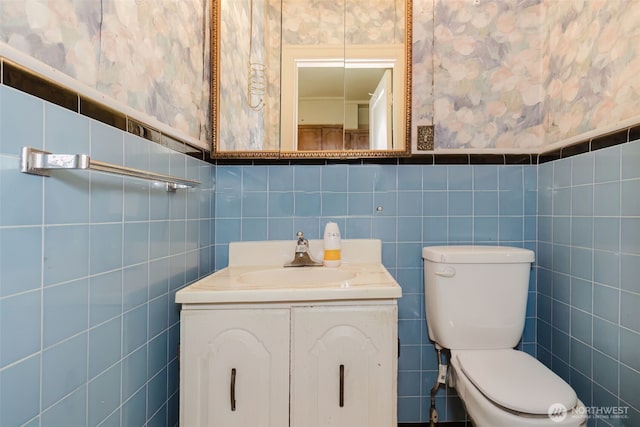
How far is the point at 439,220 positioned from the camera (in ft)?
4.98

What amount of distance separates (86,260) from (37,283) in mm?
129

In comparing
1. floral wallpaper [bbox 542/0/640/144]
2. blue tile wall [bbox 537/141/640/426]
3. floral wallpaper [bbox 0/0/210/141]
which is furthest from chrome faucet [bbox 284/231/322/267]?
floral wallpaper [bbox 542/0/640/144]

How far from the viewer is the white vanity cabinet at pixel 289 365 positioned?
3.36ft

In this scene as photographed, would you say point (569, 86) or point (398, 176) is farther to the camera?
point (398, 176)

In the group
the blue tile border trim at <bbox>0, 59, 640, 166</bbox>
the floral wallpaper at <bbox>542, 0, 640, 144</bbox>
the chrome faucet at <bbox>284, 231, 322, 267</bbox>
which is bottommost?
the chrome faucet at <bbox>284, 231, 322, 267</bbox>

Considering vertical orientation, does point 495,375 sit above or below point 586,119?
below

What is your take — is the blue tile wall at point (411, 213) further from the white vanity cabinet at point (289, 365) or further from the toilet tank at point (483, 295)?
the white vanity cabinet at point (289, 365)

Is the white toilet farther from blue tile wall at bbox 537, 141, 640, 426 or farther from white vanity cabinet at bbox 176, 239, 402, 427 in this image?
white vanity cabinet at bbox 176, 239, 402, 427

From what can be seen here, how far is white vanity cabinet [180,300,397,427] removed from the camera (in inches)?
40.3

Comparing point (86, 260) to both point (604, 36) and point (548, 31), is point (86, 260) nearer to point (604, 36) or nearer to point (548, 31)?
point (604, 36)

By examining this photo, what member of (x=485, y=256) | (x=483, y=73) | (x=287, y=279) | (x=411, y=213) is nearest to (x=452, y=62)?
(x=483, y=73)

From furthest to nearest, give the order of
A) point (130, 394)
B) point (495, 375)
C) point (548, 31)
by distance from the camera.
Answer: point (548, 31)
point (495, 375)
point (130, 394)

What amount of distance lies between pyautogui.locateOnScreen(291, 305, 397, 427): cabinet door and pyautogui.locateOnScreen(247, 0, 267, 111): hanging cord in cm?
95

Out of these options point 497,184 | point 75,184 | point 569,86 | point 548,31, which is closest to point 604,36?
point 569,86
